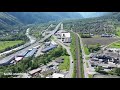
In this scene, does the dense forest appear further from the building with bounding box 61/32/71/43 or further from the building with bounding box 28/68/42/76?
the building with bounding box 28/68/42/76

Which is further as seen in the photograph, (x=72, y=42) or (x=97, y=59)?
(x=72, y=42)

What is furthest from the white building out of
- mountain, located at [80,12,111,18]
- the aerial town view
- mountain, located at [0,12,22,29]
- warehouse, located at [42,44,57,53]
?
mountain, located at [0,12,22,29]

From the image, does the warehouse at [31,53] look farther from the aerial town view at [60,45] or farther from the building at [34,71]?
the building at [34,71]

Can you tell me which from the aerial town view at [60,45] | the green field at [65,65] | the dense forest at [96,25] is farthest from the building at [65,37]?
the green field at [65,65]

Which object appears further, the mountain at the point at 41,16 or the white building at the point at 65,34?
the white building at the point at 65,34

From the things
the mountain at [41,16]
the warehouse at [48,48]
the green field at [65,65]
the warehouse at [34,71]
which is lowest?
the warehouse at [34,71]

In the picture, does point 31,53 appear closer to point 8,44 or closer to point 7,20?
point 8,44
